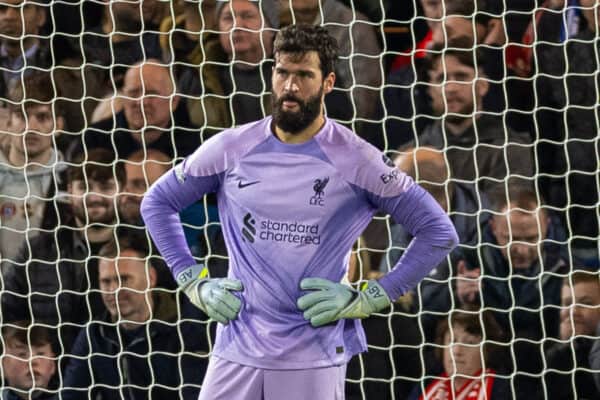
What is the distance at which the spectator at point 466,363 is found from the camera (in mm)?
3762

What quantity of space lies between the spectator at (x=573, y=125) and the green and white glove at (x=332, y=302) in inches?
49.4

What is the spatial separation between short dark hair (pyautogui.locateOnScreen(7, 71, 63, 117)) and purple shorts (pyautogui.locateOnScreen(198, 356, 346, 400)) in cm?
164

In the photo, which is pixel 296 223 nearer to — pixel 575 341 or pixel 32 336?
pixel 575 341

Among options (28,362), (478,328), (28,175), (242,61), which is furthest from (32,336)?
(478,328)

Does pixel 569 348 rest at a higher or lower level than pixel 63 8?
lower

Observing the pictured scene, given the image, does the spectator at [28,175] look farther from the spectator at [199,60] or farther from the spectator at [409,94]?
the spectator at [409,94]

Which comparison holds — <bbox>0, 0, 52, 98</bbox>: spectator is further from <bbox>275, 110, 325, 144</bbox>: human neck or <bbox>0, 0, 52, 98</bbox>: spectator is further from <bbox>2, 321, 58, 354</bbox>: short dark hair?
<bbox>275, 110, 325, 144</bbox>: human neck

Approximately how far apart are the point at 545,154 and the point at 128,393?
4.61ft

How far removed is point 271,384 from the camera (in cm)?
281

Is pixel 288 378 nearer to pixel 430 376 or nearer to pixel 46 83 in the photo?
pixel 430 376

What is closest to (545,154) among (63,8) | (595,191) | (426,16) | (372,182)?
(595,191)

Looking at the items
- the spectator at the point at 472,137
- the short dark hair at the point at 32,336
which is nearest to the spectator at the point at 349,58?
the spectator at the point at 472,137

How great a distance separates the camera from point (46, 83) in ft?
13.9

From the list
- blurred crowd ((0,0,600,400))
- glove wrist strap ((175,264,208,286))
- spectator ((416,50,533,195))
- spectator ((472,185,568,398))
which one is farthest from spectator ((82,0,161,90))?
glove wrist strap ((175,264,208,286))
